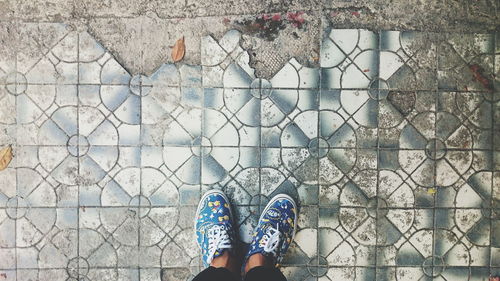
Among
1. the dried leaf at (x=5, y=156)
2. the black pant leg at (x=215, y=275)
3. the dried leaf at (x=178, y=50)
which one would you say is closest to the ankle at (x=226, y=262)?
the black pant leg at (x=215, y=275)

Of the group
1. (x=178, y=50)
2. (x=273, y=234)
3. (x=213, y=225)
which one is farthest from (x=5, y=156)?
(x=273, y=234)

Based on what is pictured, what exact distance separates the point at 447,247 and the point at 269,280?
1.24 m

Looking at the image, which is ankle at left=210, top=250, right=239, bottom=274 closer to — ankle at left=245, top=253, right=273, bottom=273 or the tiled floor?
ankle at left=245, top=253, right=273, bottom=273

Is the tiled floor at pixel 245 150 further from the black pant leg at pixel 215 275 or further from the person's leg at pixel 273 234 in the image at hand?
the black pant leg at pixel 215 275

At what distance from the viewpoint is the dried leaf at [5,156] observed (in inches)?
125

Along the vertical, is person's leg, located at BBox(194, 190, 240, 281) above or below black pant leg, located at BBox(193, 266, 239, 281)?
above

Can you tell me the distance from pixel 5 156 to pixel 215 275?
156cm

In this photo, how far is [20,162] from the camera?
10.5 feet

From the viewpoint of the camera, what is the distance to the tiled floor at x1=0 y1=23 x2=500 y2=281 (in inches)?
126

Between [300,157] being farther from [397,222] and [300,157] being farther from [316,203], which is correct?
[397,222]

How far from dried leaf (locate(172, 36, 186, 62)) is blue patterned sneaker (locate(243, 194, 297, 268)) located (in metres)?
1.09

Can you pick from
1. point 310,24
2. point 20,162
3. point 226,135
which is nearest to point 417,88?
point 310,24

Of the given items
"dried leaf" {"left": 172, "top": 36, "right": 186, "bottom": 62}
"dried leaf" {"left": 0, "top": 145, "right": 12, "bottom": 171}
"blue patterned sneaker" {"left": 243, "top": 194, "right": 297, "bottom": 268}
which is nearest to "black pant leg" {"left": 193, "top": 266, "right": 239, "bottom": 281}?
"blue patterned sneaker" {"left": 243, "top": 194, "right": 297, "bottom": 268}

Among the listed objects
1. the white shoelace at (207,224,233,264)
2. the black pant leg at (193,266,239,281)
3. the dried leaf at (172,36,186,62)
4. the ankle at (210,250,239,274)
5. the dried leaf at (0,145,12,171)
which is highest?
the dried leaf at (172,36,186,62)
